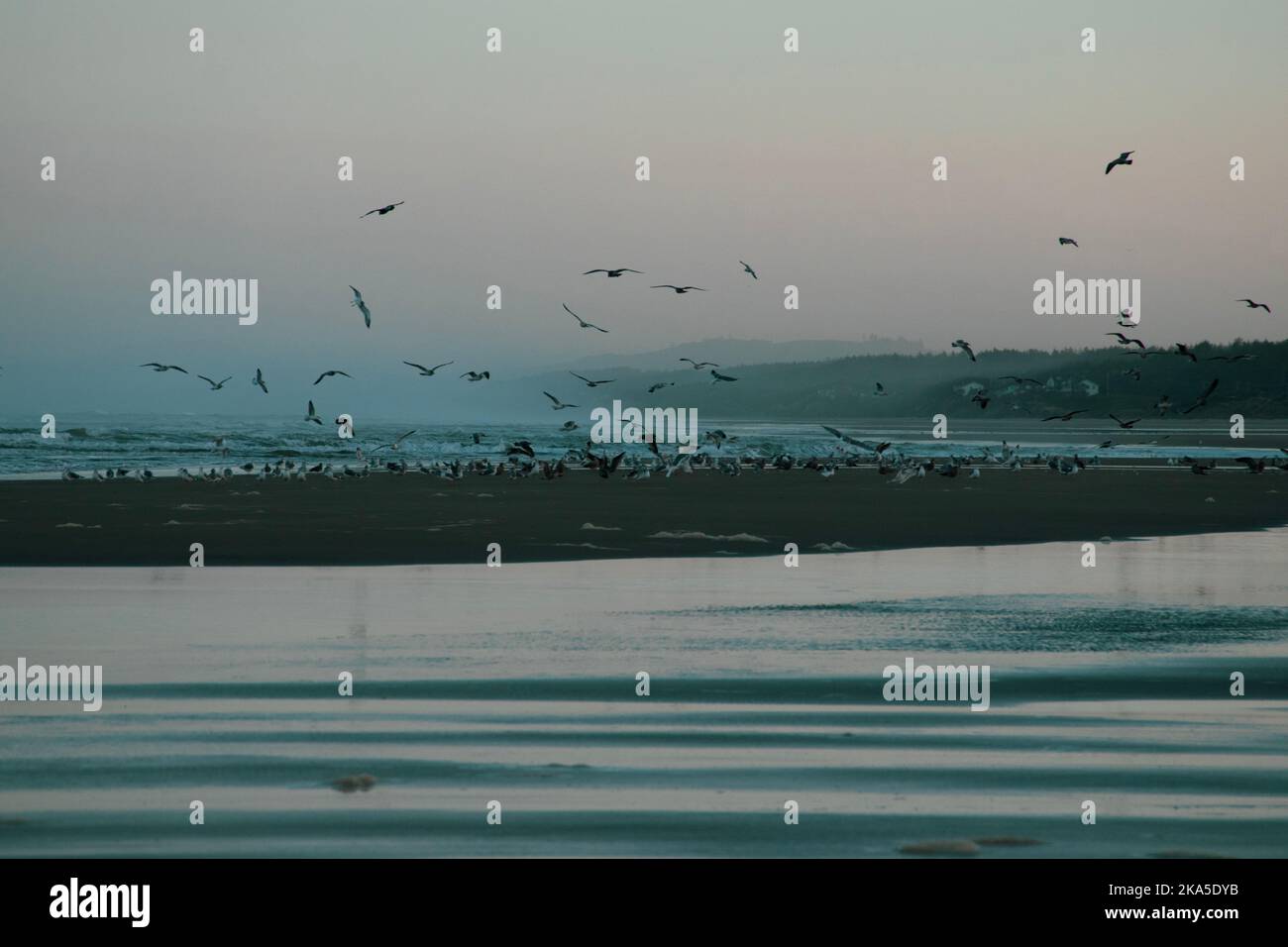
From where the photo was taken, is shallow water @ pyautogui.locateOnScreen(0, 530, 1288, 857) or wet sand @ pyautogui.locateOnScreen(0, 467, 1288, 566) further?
wet sand @ pyautogui.locateOnScreen(0, 467, 1288, 566)

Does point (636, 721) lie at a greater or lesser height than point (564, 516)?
lesser

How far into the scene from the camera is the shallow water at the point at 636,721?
291 inches

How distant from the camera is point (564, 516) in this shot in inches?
1080

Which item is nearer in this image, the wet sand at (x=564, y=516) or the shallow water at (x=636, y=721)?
the shallow water at (x=636, y=721)

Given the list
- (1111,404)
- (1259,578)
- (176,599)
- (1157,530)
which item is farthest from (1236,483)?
(1111,404)

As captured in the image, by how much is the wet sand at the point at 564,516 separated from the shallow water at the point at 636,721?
155 inches

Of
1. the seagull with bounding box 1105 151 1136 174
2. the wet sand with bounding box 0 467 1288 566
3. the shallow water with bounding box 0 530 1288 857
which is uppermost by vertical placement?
the seagull with bounding box 1105 151 1136 174

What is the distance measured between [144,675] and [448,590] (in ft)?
18.4

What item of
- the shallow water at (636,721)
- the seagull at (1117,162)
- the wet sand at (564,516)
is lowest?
the shallow water at (636,721)

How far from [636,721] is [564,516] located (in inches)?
694

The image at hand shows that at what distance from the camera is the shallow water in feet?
24.2

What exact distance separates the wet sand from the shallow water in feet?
12.9

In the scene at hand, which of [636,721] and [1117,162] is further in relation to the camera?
[1117,162]

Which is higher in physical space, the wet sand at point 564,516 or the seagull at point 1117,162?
Result: the seagull at point 1117,162
